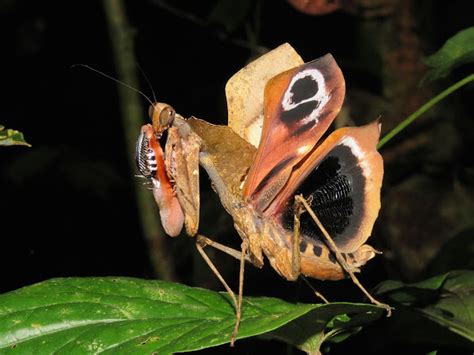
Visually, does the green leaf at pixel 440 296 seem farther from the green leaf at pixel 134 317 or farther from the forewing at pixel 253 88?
the forewing at pixel 253 88

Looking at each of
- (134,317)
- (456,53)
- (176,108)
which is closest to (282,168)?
(134,317)

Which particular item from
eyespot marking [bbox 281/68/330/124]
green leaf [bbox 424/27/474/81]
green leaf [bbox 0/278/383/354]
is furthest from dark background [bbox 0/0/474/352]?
eyespot marking [bbox 281/68/330/124]

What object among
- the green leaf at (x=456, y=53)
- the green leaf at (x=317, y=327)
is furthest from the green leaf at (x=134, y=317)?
the green leaf at (x=456, y=53)

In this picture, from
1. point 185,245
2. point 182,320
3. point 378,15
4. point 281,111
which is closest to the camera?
point 182,320

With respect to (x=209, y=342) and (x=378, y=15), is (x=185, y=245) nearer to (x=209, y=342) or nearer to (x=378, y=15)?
(x=378, y=15)

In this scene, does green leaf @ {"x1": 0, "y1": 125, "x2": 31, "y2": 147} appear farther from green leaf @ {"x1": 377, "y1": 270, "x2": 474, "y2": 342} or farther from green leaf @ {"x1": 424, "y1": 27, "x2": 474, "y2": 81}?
green leaf @ {"x1": 424, "y1": 27, "x2": 474, "y2": 81}

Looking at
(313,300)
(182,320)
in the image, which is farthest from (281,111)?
(313,300)
